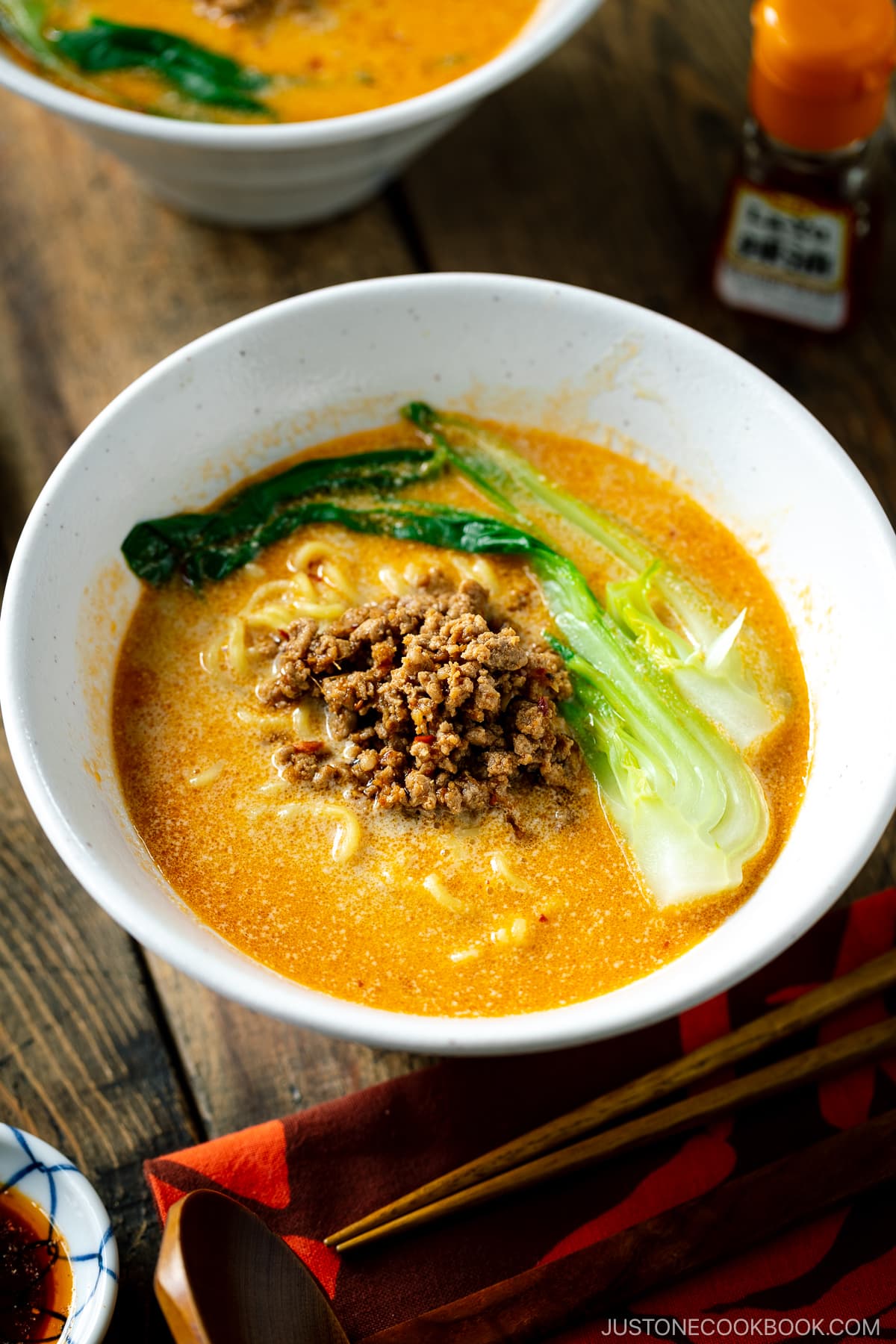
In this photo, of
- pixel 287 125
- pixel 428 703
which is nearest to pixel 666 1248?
pixel 428 703

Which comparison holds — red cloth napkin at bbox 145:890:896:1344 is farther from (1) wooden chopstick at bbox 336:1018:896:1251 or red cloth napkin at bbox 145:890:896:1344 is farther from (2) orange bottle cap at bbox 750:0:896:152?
(2) orange bottle cap at bbox 750:0:896:152

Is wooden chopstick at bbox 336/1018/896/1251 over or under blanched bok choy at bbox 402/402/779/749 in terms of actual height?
under

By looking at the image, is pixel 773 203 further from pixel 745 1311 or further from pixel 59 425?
pixel 745 1311

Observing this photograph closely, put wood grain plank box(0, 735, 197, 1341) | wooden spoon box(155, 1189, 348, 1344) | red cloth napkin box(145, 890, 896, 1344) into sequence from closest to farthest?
wooden spoon box(155, 1189, 348, 1344) → red cloth napkin box(145, 890, 896, 1344) → wood grain plank box(0, 735, 197, 1341)

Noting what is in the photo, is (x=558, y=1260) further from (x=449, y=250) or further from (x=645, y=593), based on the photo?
(x=449, y=250)

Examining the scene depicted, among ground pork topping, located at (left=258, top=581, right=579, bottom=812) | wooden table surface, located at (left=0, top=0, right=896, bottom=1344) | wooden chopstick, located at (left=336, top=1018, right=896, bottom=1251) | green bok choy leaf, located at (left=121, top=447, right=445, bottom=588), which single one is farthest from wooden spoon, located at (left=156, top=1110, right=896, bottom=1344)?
green bok choy leaf, located at (left=121, top=447, right=445, bottom=588)

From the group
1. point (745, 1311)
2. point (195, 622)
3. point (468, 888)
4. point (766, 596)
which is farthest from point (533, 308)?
point (745, 1311)

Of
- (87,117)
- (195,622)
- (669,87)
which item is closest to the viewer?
(195,622)
